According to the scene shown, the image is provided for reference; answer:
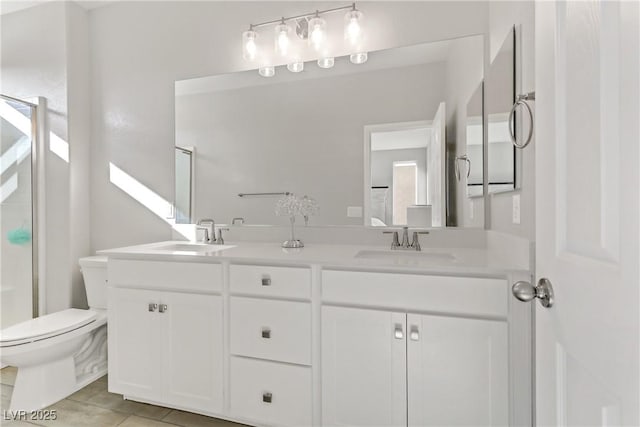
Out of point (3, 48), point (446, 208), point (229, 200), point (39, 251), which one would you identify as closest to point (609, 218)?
point (446, 208)

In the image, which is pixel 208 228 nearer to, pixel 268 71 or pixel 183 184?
pixel 183 184

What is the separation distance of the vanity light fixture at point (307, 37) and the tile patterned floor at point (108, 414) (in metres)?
1.98

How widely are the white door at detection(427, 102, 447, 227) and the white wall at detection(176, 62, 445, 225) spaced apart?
7 centimetres

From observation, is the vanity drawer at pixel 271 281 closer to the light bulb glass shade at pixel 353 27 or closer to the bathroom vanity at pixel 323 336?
the bathroom vanity at pixel 323 336

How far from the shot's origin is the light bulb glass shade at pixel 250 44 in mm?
2139

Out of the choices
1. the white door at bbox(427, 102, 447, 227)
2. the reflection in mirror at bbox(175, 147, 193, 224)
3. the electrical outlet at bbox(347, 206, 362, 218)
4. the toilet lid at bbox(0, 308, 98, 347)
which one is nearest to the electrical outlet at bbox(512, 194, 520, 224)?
the white door at bbox(427, 102, 447, 227)

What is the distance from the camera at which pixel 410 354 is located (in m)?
1.40

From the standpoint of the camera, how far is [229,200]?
7.43ft

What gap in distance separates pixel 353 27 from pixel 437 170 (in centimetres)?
91

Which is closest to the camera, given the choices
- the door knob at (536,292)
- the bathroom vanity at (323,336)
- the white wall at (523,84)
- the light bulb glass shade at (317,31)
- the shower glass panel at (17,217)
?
the door knob at (536,292)

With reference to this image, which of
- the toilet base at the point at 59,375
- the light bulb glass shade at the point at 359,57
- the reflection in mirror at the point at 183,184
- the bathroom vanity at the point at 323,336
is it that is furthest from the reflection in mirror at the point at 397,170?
the toilet base at the point at 59,375

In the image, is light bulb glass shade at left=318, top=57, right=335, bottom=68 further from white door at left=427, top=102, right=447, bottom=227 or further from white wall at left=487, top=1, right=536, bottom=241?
white wall at left=487, top=1, right=536, bottom=241

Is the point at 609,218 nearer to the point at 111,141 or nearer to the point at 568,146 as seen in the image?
the point at 568,146

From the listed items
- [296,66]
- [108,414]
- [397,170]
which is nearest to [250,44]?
[296,66]
